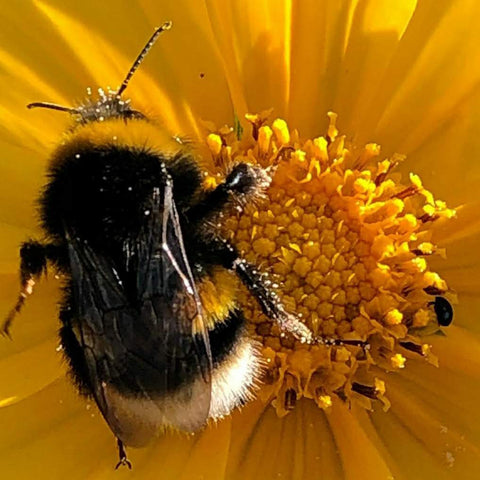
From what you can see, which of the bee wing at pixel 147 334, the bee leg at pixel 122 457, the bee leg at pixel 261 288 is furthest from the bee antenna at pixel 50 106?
the bee leg at pixel 122 457

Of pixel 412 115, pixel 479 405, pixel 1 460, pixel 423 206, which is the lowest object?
pixel 1 460

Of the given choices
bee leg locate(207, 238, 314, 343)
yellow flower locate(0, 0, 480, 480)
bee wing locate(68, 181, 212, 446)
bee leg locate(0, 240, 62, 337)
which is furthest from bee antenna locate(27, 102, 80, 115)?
bee wing locate(68, 181, 212, 446)

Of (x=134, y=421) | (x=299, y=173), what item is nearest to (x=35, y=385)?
(x=134, y=421)

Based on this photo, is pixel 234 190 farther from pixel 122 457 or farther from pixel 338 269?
pixel 122 457

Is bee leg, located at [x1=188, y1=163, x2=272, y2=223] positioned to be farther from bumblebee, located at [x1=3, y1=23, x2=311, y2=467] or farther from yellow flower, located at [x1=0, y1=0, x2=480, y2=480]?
Result: yellow flower, located at [x1=0, y1=0, x2=480, y2=480]

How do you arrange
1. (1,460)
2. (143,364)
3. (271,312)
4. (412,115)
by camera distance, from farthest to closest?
(412,115), (1,460), (271,312), (143,364)

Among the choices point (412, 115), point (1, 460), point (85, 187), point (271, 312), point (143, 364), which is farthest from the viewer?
point (412, 115)

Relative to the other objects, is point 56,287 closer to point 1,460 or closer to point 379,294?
point 1,460

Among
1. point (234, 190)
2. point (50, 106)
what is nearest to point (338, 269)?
point (234, 190)

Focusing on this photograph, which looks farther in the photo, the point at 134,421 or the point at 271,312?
the point at 271,312
